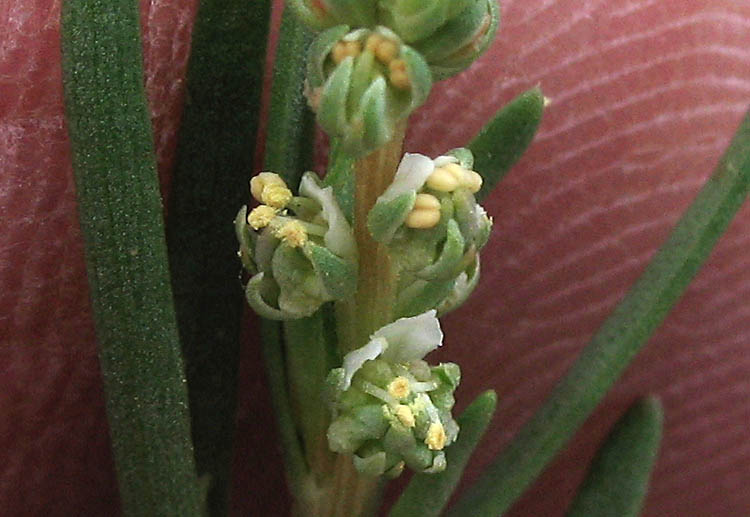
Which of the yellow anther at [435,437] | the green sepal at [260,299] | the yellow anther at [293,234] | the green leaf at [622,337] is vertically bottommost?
the green leaf at [622,337]

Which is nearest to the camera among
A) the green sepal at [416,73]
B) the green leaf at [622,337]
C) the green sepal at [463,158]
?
the green sepal at [416,73]

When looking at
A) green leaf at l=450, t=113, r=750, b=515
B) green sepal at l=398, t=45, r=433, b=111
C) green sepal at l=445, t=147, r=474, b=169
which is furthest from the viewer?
green leaf at l=450, t=113, r=750, b=515

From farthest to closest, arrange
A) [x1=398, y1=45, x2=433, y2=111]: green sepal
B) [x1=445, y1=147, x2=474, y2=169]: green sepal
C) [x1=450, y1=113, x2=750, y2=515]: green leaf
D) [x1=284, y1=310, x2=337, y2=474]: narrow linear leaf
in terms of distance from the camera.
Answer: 1. [x1=450, y1=113, x2=750, y2=515]: green leaf
2. [x1=284, y1=310, x2=337, y2=474]: narrow linear leaf
3. [x1=445, y1=147, x2=474, y2=169]: green sepal
4. [x1=398, y1=45, x2=433, y2=111]: green sepal

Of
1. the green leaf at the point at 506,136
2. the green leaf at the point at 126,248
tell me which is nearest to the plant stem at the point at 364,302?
the green leaf at the point at 126,248

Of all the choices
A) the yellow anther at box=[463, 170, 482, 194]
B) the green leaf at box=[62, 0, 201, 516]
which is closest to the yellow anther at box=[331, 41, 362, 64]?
the yellow anther at box=[463, 170, 482, 194]

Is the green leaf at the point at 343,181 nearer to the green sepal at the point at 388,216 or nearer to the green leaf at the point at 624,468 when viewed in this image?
the green sepal at the point at 388,216

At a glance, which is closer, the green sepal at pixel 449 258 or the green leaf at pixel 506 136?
the green sepal at pixel 449 258

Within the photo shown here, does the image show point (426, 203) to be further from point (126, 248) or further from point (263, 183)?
point (126, 248)

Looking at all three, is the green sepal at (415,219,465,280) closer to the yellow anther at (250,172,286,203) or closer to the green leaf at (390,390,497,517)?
the yellow anther at (250,172,286,203)
